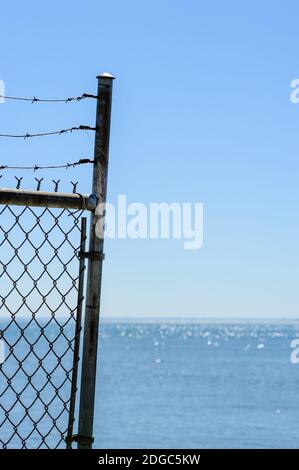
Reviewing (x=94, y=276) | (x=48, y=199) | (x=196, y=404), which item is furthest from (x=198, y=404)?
(x=48, y=199)

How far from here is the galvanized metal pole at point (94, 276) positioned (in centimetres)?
577

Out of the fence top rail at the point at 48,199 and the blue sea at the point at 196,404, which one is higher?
the fence top rail at the point at 48,199

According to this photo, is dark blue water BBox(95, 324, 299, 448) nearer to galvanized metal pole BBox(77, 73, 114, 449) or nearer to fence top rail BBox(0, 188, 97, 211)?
galvanized metal pole BBox(77, 73, 114, 449)

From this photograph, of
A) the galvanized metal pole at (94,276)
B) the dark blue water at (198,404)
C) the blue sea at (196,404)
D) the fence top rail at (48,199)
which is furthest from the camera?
the dark blue water at (198,404)

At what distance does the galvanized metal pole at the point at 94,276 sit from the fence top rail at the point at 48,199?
0.26 feet

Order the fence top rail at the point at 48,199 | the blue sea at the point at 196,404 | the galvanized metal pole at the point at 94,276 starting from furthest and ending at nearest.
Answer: the blue sea at the point at 196,404 → the galvanized metal pole at the point at 94,276 → the fence top rail at the point at 48,199

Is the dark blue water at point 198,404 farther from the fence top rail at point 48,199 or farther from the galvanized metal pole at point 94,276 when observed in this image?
the fence top rail at point 48,199

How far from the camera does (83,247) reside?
5.87 m

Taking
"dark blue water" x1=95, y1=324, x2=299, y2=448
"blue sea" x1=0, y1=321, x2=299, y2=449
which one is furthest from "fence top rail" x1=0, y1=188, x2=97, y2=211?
"dark blue water" x1=95, y1=324, x2=299, y2=448

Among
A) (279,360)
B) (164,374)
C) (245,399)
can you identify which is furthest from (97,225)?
(279,360)

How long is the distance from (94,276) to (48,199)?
494 millimetres

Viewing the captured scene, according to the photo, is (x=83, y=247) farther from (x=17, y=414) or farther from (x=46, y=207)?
(x=17, y=414)

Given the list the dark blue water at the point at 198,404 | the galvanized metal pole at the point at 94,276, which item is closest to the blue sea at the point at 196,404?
the dark blue water at the point at 198,404
